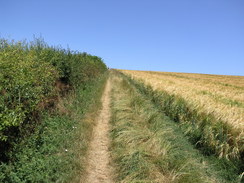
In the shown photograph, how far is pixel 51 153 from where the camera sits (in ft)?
13.9

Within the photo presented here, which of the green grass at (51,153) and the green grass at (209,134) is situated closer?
the green grass at (51,153)

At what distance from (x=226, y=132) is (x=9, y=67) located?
623 cm

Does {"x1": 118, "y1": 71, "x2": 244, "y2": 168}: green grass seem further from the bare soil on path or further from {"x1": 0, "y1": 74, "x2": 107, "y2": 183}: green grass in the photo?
{"x1": 0, "y1": 74, "x2": 107, "y2": 183}: green grass

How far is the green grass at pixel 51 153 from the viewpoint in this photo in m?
3.36

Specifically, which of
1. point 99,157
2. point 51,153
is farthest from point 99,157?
point 51,153

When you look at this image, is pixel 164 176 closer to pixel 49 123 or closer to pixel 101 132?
pixel 101 132

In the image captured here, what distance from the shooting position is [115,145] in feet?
16.2

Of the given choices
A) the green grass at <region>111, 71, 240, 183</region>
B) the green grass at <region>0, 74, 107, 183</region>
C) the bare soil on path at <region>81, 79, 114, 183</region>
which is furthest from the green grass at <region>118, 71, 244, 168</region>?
the green grass at <region>0, 74, 107, 183</region>

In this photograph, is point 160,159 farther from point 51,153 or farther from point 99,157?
point 51,153

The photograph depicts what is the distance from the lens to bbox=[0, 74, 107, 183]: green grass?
3.36m

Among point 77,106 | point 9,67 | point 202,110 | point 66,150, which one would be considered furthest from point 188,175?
point 77,106

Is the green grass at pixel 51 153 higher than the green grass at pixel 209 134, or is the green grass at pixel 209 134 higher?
the green grass at pixel 209 134

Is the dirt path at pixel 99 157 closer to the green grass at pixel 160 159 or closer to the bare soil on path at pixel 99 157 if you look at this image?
the bare soil on path at pixel 99 157

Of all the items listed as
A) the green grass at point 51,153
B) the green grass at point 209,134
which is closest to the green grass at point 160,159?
the green grass at point 209,134
